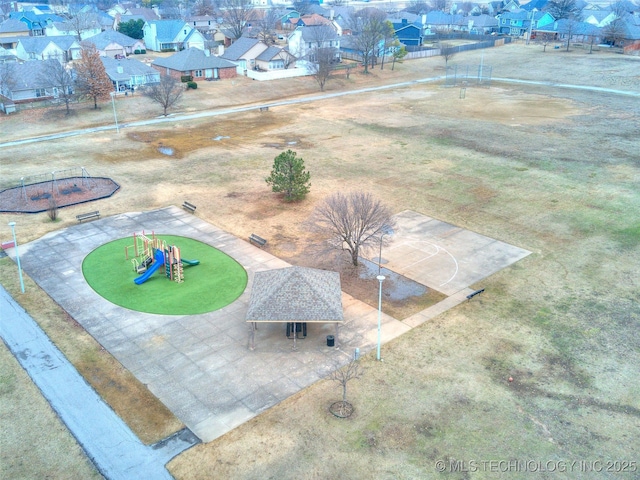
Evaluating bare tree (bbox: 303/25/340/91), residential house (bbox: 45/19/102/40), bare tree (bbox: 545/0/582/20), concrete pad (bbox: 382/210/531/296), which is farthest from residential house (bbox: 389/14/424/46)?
concrete pad (bbox: 382/210/531/296)

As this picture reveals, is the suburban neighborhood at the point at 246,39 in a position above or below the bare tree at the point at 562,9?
below

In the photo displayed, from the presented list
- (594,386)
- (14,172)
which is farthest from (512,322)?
(14,172)

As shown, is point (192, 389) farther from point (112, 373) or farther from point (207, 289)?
point (207, 289)

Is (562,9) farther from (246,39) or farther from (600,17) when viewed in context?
(246,39)

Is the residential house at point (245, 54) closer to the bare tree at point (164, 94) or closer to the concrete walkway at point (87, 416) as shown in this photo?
the bare tree at point (164, 94)

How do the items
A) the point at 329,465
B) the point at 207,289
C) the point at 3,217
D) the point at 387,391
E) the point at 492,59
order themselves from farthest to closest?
the point at 492,59 < the point at 3,217 < the point at 207,289 < the point at 387,391 < the point at 329,465

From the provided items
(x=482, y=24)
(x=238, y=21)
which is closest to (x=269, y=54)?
(x=238, y=21)

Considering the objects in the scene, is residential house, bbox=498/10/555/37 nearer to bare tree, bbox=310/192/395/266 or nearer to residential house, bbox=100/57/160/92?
residential house, bbox=100/57/160/92

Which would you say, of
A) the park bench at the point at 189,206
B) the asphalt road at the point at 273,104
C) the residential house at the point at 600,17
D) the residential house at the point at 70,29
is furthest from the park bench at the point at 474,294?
the residential house at the point at 600,17
